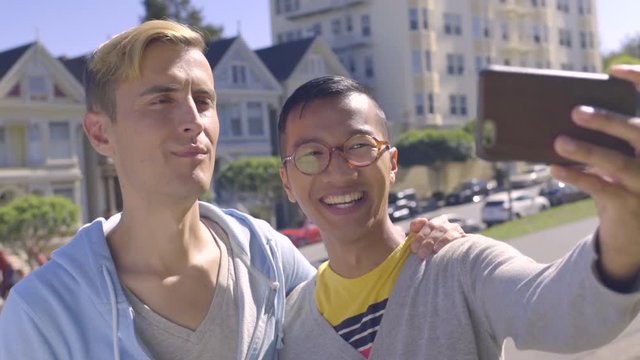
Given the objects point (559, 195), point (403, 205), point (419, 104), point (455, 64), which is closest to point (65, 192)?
point (403, 205)

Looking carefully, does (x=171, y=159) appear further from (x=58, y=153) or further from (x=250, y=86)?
(x=250, y=86)

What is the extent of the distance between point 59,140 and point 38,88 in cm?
255

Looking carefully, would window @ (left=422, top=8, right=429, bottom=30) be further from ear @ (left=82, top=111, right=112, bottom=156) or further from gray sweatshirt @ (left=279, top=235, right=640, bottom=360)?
gray sweatshirt @ (left=279, top=235, right=640, bottom=360)

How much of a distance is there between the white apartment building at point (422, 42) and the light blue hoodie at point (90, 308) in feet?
158

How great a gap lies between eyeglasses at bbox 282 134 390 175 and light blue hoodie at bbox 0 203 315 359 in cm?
62

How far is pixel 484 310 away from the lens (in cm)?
263

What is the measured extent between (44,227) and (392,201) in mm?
20366

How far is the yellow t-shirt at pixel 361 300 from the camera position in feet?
9.38

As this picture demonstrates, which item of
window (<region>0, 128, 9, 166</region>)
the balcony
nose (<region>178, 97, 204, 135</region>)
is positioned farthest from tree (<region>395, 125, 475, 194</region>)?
nose (<region>178, 97, 204, 135</region>)

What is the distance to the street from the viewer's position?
19.9 ft

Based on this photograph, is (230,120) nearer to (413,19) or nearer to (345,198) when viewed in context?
(413,19)

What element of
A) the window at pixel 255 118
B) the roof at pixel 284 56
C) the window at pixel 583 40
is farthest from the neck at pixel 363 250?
the window at pixel 583 40

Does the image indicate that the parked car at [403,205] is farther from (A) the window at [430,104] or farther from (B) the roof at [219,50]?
(B) the roof at [219,50]

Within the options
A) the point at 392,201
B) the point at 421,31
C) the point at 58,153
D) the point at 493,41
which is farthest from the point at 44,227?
the point at 493,41
